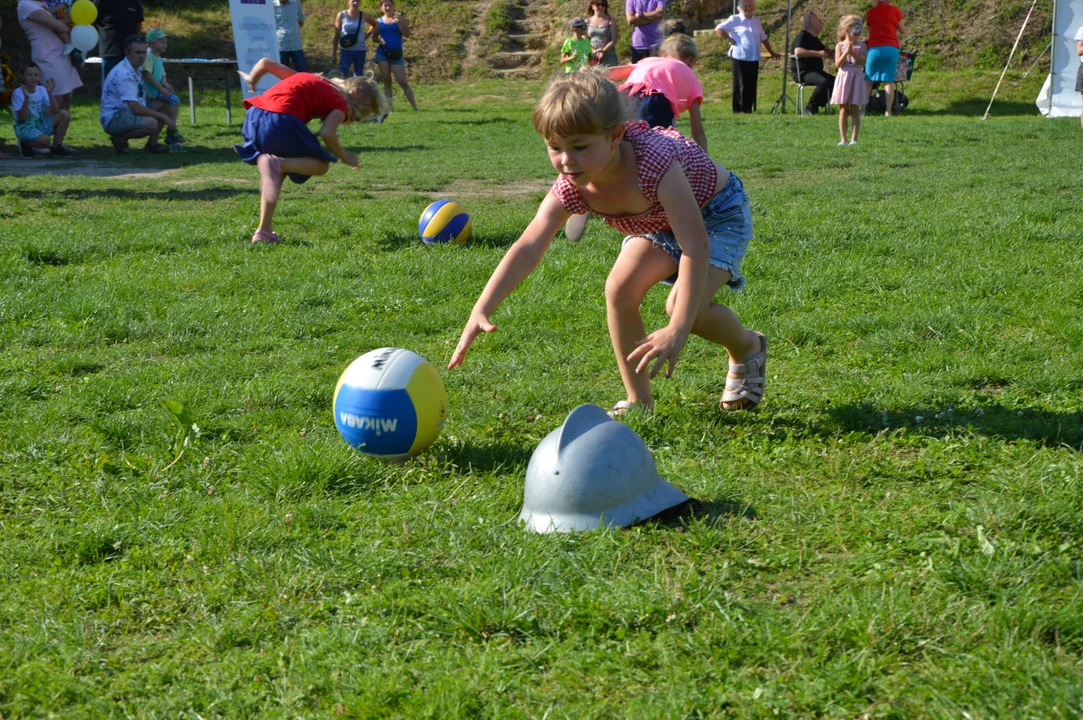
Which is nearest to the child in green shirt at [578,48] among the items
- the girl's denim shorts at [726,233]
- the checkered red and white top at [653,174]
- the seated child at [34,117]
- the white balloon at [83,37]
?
the white balloon at [83,37]

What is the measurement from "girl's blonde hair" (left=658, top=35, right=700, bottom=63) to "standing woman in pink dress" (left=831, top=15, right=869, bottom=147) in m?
5.15

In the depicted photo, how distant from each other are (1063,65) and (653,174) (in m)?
18.9

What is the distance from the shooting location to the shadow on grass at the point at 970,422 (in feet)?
12.8

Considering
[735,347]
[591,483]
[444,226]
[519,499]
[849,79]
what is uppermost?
[849,79]

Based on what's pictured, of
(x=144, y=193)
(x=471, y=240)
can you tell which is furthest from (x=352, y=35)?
(x=471, y=240)

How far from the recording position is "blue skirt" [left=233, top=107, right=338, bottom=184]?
7903 millimetres

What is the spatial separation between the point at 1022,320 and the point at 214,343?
4.15m

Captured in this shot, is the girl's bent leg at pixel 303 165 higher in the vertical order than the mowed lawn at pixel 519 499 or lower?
higher

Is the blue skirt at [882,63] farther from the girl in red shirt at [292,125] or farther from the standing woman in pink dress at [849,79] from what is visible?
the girl in red shirt at [292,125]

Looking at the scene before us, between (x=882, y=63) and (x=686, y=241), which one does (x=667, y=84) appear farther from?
(x=882, y=63)

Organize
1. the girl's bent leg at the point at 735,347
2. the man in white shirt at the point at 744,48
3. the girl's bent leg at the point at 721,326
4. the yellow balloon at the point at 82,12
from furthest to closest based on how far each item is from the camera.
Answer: the man in white shirt at the point at 744,48 < the yellow balloon at the point at 82,12 < the girl's bent leg at the point at 735,347 < the girl's bent leg at the point at 721,326

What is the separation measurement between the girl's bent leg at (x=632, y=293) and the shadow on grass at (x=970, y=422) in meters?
0.71

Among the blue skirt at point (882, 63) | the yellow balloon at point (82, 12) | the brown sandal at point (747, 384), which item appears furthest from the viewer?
the blue skirt at point (882, 63)

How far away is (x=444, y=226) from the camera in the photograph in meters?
7.72
